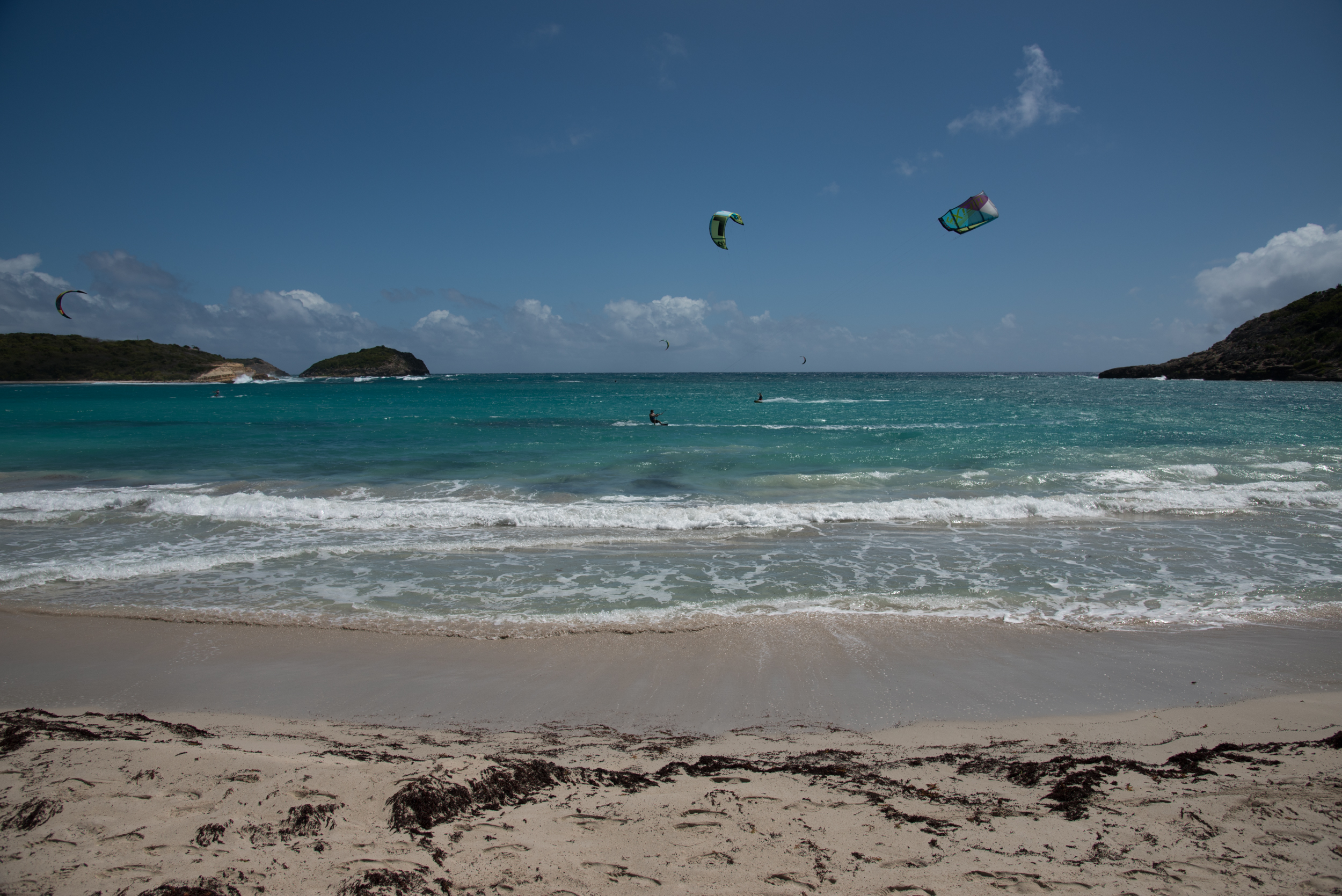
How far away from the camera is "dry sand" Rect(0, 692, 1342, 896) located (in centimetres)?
265

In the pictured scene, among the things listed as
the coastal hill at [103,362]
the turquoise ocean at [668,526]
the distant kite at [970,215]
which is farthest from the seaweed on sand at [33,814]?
the coastal hill at [103,362]

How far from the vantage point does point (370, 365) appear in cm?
15400

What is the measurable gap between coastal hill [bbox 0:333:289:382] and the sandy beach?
443 ft

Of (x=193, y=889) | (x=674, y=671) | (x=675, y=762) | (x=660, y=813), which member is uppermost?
(x=193, y=889)

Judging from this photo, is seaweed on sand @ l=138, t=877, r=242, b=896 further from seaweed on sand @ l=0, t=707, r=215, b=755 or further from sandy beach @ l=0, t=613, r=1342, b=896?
seaweed on sand @ l=0, t=707, r=215, b=755

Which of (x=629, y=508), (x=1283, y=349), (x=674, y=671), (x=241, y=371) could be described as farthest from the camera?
(x=241, y=371)

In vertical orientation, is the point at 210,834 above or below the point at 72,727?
above

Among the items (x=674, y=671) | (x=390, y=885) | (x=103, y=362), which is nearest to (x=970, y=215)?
(x=674, y=671)

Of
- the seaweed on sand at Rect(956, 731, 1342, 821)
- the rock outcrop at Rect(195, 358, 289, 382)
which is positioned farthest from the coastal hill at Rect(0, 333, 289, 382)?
the seaweed on sand at Rect(956, 731, 1342, 821)

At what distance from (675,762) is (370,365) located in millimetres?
171479

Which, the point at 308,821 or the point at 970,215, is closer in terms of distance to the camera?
the point at 308,821

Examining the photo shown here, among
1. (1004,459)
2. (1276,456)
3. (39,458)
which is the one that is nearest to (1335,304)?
(1276,456)

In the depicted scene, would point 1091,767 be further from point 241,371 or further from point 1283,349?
point 241,371

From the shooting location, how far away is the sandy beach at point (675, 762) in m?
2.71
